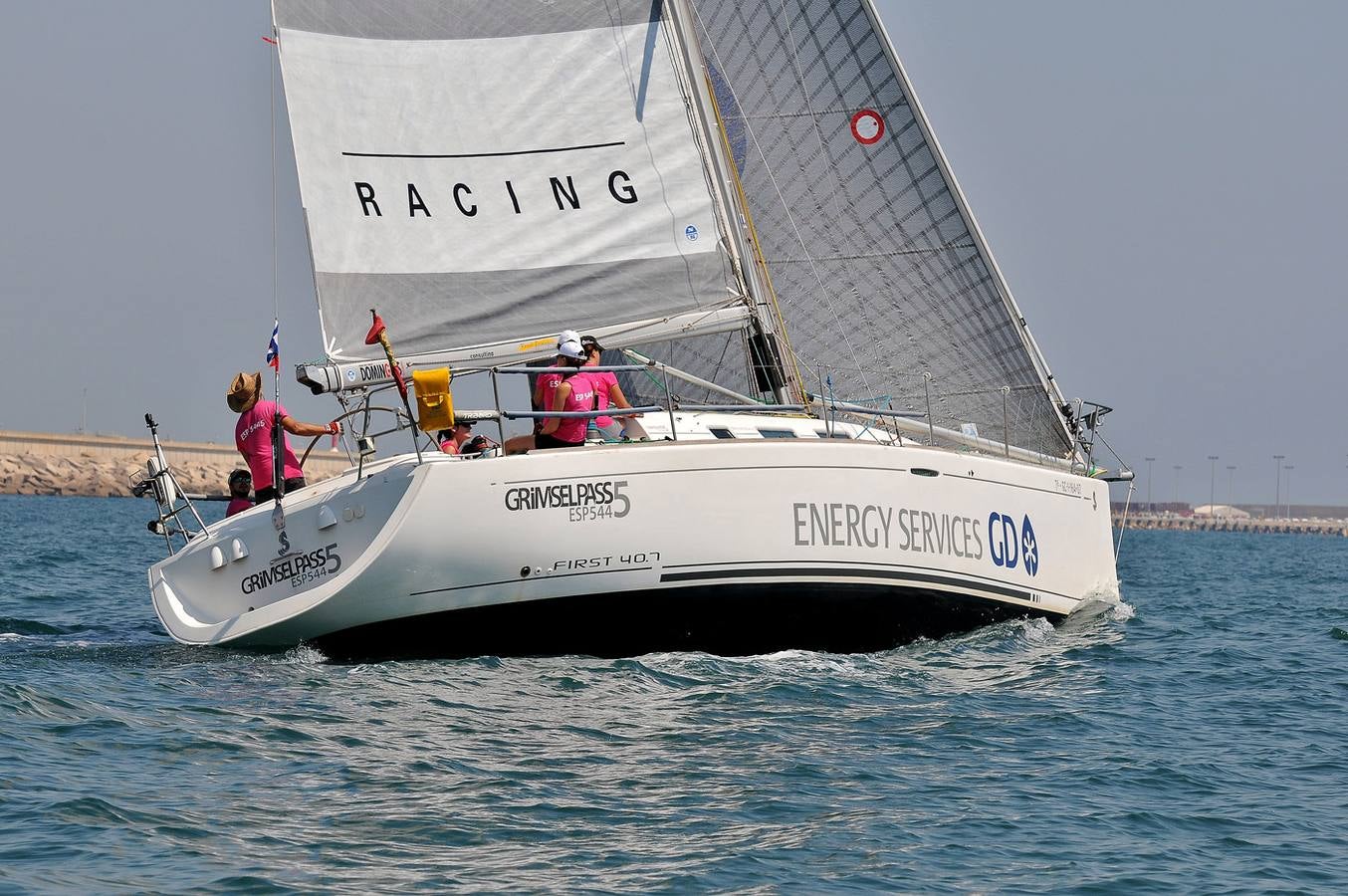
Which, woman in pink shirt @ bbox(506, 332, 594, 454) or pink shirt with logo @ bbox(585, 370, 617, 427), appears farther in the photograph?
pink shirt with logo @ bbox(585, 370, 617, 427)

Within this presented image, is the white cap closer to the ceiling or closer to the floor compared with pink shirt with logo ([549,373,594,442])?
closer to the ceiling

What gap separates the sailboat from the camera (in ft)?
28.4

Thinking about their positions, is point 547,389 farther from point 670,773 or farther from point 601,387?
point 670,773

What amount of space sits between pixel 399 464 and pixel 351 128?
11.4ft

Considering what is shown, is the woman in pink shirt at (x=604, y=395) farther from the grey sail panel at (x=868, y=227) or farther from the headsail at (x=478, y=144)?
the grey sail panel at (x=868, y=227)

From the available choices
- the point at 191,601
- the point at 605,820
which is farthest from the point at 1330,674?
the point at 191,601

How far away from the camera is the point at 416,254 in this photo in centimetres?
1123

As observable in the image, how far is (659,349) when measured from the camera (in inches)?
529

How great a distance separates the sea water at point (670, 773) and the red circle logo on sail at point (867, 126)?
3.79m

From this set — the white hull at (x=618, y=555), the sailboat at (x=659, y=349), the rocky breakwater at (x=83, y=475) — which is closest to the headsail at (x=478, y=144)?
the sailboat at (x=659, y=349)

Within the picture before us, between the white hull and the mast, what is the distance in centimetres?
202

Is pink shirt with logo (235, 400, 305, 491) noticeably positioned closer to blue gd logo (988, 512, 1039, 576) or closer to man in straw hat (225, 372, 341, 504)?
man in straw hat (225, 372, 341, 504)

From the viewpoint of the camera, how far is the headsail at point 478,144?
1113cm

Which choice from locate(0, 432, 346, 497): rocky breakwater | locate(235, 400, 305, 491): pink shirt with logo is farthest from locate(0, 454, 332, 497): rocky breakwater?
locate(235, 400, 305, 491): pink shirt with logo
